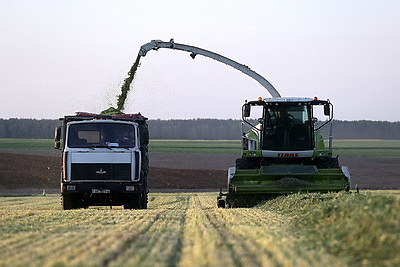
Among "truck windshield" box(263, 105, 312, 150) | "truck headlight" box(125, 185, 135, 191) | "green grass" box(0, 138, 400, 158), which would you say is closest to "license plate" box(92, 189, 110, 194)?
"truck headlight" box(125, 185, 135, 191)

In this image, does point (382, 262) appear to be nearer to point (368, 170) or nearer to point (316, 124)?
point (316, 124)

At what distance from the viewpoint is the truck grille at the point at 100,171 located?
64.0 feet

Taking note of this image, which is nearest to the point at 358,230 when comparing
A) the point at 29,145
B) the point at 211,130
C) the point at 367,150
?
the point at 29,145

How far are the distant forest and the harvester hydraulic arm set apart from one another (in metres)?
96.8

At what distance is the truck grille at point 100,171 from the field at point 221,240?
5460mm

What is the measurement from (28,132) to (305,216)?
115242 millimetres

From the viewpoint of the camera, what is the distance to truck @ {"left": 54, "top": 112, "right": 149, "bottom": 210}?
1950 cm

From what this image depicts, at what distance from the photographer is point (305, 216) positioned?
13.4m

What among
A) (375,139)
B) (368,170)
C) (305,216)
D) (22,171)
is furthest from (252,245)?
(375,139)

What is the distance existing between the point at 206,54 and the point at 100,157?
27.9 feet

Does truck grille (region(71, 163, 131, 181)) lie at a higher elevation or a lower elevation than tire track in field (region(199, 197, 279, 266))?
higher

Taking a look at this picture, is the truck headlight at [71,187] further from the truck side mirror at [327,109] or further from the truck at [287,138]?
the truck side mirror at [327,109]

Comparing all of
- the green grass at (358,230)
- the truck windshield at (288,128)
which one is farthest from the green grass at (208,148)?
the green grass at (358,230)

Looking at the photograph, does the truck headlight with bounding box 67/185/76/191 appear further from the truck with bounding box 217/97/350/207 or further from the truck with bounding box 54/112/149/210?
the truck with bounding box 217/97/350/207
